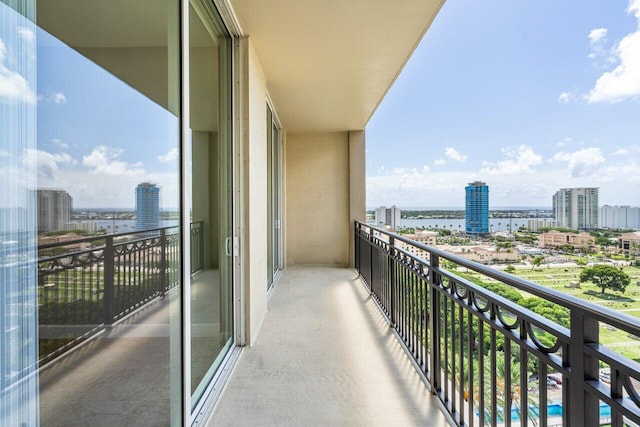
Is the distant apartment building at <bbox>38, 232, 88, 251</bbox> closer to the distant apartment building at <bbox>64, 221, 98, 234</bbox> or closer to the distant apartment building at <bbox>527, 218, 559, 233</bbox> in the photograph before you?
the distant apartment building at <bbox>64, 221, 98, 234</bbox>

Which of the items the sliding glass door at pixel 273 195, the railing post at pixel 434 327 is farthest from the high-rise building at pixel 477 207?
the sliding glass door at pixel 273 195

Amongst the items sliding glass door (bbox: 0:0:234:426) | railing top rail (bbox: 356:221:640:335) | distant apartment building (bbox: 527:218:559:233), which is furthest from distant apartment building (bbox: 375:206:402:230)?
sliding glass door (bbox: 0:0:234:426)

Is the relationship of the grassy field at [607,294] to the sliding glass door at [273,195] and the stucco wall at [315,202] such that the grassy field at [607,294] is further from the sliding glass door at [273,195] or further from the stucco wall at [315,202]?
the stucco wall at [315,202]

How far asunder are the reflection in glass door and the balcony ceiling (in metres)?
0.44

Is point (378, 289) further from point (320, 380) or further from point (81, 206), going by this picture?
point (81, 206)

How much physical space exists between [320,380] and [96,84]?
204 centimetres

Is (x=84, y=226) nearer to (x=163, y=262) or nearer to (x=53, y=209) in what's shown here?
(x=53, y=209)

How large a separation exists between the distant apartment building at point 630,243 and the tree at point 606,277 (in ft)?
0.29

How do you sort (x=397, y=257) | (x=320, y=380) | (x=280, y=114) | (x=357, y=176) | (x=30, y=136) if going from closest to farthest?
(x=30, y=136), (x=320, y=380), (x=397, y=257), (x=280, y=114), (x=357, y=176)

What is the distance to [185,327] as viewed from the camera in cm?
147

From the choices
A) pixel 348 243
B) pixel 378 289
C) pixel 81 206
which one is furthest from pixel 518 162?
pixel 81 206

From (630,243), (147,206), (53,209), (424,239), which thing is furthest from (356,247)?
(53,209)

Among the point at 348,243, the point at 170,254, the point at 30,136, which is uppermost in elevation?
the point at 30,136

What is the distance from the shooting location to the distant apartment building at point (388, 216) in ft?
14.0
